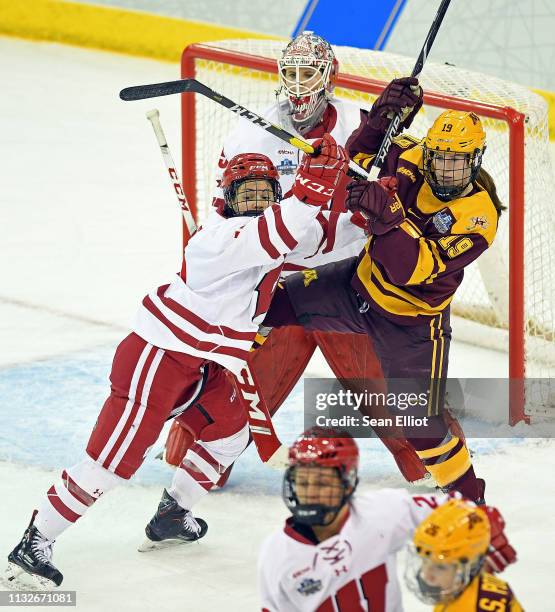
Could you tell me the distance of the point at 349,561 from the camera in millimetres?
2572

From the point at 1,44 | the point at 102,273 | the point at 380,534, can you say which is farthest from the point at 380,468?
the point at 1,44

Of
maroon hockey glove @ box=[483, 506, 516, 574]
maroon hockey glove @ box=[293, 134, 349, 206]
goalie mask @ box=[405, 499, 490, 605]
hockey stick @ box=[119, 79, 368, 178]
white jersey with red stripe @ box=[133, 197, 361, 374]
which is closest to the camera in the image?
goalie mask @ box=[405, 499, 490, 605]

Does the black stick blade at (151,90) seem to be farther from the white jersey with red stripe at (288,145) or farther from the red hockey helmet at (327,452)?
the red hockey helmet at (327,452)

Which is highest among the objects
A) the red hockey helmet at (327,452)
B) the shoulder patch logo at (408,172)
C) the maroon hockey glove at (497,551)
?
the shoulder patch logo at (408,172)

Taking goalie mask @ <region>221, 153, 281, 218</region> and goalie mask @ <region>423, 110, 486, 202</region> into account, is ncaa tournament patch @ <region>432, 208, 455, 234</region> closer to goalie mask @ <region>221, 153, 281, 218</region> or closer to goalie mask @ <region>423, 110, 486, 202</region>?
goalie mask @ <region>423, 110, 486, 202</region>

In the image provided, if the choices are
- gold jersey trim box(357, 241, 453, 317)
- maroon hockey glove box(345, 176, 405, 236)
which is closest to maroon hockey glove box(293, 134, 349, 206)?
maroon hockey glove box(345, 176, 405, 236)

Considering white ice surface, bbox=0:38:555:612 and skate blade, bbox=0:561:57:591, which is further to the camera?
white ice surface, bbox=0:38:555:612

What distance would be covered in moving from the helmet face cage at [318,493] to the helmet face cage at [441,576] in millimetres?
187

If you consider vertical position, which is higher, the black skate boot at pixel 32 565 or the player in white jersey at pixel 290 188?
the player in white jersey at pixel 290 188

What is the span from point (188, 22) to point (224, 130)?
10.9 feet

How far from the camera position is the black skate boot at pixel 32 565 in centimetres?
340

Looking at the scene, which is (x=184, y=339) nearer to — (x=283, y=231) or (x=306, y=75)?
(x=283, y=231)

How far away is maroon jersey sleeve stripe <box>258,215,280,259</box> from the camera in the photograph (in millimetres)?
3309

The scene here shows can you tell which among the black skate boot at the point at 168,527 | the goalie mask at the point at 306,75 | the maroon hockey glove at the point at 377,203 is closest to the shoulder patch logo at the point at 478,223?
the maroon hockey glove at the point at 377,203
